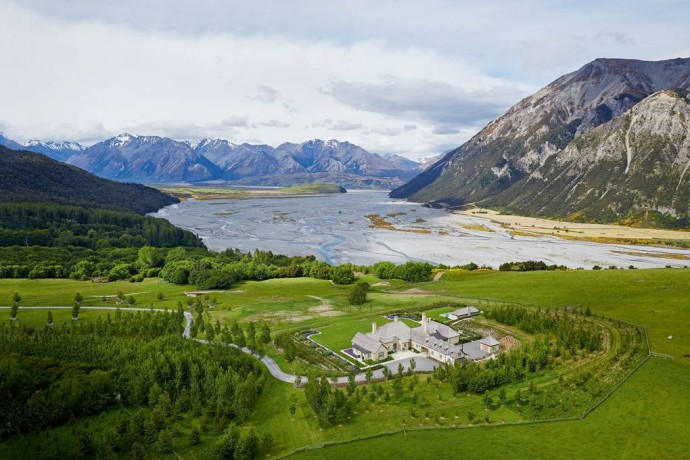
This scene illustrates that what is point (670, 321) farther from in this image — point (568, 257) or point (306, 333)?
point (568, 257)

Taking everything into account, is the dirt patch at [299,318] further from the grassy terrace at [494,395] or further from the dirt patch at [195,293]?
the dirt patch at [195,293]

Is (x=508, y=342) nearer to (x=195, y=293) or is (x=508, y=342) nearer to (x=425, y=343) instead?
(x=425, y=343)

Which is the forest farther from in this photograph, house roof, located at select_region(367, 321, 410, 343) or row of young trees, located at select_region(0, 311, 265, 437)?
house roof, located at select_region(367, 321, 410, 343)

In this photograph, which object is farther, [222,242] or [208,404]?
[222,242]

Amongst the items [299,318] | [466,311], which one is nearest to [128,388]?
[299,318]

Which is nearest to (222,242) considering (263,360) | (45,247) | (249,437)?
(45,247)

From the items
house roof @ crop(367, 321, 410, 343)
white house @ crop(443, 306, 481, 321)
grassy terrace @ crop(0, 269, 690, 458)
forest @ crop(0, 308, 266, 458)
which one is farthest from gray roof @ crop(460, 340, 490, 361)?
forest @ crop(0, 308, 266, 458)

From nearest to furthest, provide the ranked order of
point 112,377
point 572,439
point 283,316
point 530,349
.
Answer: point 572,439 → point 112,377 → point 530,349 → point 283,316
